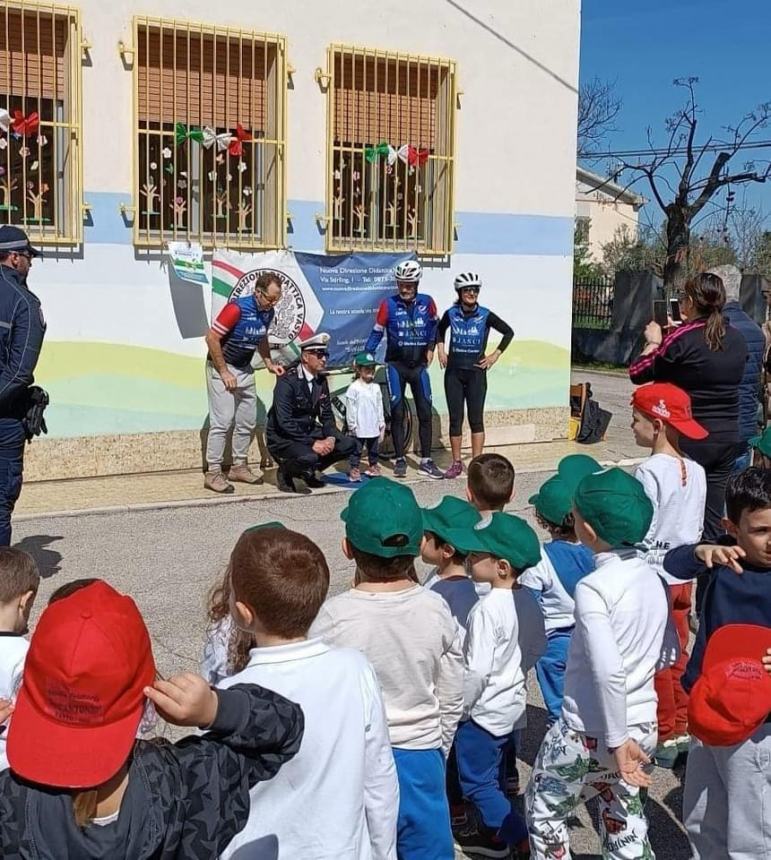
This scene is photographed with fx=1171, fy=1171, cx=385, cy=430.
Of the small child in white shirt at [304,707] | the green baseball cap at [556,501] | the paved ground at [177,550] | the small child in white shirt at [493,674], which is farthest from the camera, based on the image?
the paved ground at [177,550]

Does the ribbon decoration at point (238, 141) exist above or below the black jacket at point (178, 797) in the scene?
above

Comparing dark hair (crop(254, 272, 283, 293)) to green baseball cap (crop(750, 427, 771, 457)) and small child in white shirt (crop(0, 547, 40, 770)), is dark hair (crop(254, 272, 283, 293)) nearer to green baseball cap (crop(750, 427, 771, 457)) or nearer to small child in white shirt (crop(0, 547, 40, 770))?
green baseball cap (crop(750, 427, 771, 457))

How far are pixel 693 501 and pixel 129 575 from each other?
4.00 meters

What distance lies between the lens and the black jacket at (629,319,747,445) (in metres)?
5.88

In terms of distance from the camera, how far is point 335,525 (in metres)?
9.18

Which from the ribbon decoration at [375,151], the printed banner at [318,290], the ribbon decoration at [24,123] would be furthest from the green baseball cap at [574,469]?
the ribbon decoration at [375,151]

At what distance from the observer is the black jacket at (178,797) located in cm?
203

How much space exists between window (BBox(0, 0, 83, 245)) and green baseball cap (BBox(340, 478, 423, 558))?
735 cm

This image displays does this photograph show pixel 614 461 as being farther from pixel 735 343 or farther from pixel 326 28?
pixel 735 343

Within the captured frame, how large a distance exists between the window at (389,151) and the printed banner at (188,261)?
1458 millimetres

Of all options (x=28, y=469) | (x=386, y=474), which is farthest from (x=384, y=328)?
(x=28, y=469)

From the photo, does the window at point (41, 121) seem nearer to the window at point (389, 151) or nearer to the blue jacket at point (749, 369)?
the window at point (389, 151)

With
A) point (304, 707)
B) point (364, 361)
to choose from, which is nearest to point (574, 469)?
point (304, 707)

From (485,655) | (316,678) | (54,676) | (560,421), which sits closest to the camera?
(54,676)
